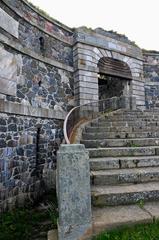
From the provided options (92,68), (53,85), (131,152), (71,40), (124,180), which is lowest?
(124,180)

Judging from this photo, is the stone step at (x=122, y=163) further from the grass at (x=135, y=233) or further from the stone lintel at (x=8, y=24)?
the stone lintel at (x=8, y=24)

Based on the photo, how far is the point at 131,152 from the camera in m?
5.54

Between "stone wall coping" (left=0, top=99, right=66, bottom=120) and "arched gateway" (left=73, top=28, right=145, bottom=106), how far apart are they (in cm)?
202

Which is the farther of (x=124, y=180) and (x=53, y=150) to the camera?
(x=53, y=150)

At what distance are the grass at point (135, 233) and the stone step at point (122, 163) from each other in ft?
6.02

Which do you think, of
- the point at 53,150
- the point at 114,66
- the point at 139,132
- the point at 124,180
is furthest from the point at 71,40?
the point at 124,180

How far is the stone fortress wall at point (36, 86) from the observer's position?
761cm

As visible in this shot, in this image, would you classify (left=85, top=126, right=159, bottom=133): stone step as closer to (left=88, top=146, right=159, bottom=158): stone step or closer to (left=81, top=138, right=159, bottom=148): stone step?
(left=81, top=138, right=159, bottom=148): stone step

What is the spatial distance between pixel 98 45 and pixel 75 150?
1096cm

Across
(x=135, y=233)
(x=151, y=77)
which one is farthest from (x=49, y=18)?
(x=135, y=233)

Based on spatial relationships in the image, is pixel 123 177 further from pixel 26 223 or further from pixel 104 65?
pixel 104 65

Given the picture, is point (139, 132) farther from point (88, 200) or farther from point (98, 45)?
point (98, 45)

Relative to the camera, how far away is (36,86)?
9555 millimetres

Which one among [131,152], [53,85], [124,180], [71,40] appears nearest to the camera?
[124,180]
